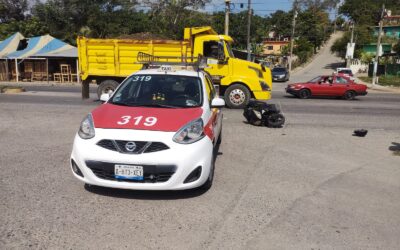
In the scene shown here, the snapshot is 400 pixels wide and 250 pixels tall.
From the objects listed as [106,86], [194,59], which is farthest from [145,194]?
[106,86]

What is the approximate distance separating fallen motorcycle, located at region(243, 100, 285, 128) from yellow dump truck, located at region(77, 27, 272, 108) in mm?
3562

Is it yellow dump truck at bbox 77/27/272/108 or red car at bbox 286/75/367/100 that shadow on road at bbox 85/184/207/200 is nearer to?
yellow dump truck at bbox 77/27/272/108

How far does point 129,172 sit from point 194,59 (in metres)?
10.1

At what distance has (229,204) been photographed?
4727mm

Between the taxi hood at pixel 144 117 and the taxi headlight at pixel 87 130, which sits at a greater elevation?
the taxi hood at pixel 144 117

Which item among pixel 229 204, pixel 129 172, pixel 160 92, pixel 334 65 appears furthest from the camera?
pixel 334 65

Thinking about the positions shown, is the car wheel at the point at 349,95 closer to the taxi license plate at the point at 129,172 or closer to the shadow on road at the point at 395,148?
the shadow on road at the point at 395,148

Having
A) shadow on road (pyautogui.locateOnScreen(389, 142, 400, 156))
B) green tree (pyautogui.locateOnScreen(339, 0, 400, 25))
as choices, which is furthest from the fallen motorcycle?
green tree (pyautogui.locateOnScreen(339, 0, 400, 25))

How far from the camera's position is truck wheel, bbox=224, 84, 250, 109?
14.4 metres

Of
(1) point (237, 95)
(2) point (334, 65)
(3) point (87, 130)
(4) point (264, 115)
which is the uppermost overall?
(2) point (334, 65)

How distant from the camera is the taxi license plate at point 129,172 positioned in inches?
173

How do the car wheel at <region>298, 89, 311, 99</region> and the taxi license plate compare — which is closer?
the taxi license plate

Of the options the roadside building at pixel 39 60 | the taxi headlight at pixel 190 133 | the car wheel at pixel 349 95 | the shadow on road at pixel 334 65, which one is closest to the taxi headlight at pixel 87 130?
the taxi headlight at pixel 190 133

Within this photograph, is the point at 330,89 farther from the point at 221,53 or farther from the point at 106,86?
the point at 106,86
